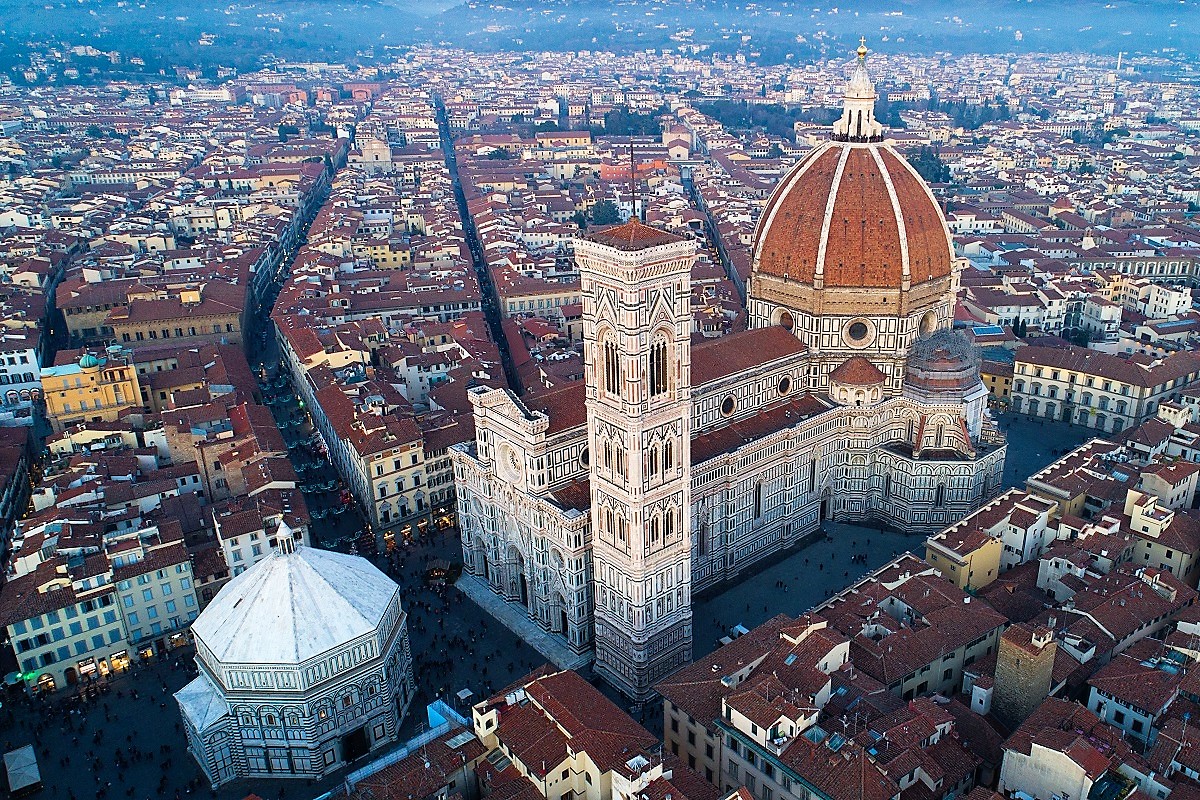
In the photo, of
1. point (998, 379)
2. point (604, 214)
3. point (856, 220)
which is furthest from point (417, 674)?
point (604, 214)

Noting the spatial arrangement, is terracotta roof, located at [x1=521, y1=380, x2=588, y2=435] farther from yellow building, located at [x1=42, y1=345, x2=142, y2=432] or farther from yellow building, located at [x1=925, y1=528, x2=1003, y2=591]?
yellow building, located at [x1=42, y1=345, x2=142, y2=432]

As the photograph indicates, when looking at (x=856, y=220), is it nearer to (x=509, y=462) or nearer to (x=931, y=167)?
(x=509, y=462)

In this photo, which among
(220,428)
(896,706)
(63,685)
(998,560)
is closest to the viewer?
(896,706)

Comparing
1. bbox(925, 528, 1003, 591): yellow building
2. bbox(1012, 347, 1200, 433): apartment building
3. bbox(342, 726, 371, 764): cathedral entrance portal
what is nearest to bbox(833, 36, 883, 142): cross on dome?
bbox(1012, 347, 1200, 433): apartment building

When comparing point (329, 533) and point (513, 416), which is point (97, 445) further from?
point (513, 416)

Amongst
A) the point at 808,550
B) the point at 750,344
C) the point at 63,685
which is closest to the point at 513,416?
the point at 750,344

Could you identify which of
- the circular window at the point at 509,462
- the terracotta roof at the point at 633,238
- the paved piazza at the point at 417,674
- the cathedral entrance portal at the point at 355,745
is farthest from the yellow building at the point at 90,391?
the terracotta roof at the point at 633,238
